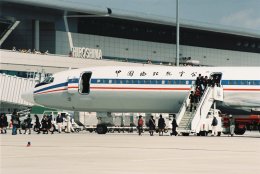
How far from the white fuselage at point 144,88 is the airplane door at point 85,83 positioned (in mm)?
82

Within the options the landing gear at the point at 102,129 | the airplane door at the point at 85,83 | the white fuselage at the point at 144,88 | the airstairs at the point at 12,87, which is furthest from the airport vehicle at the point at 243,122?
the airstairs at the point at 12,87

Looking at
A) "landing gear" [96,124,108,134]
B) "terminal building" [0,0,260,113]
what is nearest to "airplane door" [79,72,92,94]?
"landing gear" [96,124,108,134]

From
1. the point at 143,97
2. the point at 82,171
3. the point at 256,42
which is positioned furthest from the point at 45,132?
the point at 256,42

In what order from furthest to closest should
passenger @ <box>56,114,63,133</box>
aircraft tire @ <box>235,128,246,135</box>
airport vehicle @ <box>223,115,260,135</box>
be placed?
1. passenger @ <box>56,114,63,133</box>
2. aircraft tire @ <box>235,128,246,135</box>
3. airport vehicle @ <box>223,115,260,135</box>

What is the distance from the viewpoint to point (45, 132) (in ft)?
190

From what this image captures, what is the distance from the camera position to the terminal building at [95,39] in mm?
89750

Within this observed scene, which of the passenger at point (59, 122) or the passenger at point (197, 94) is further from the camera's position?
the passenger at point (59, 122)

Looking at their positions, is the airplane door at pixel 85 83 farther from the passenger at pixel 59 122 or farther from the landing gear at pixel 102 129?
the passenger at pixel 59 122

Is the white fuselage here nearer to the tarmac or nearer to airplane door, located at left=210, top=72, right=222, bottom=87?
airplane door, located at left=210, top=72, right=222, bottom=87

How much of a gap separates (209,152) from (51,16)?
69990 millimetres

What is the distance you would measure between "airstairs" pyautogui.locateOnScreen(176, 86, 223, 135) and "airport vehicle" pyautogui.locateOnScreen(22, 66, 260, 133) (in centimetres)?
78

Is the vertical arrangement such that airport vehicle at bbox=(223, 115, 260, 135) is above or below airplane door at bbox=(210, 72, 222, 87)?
below

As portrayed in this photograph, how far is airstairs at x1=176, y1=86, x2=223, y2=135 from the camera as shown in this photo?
51188mm

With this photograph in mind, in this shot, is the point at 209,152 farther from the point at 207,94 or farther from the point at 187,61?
the point at 187,61
